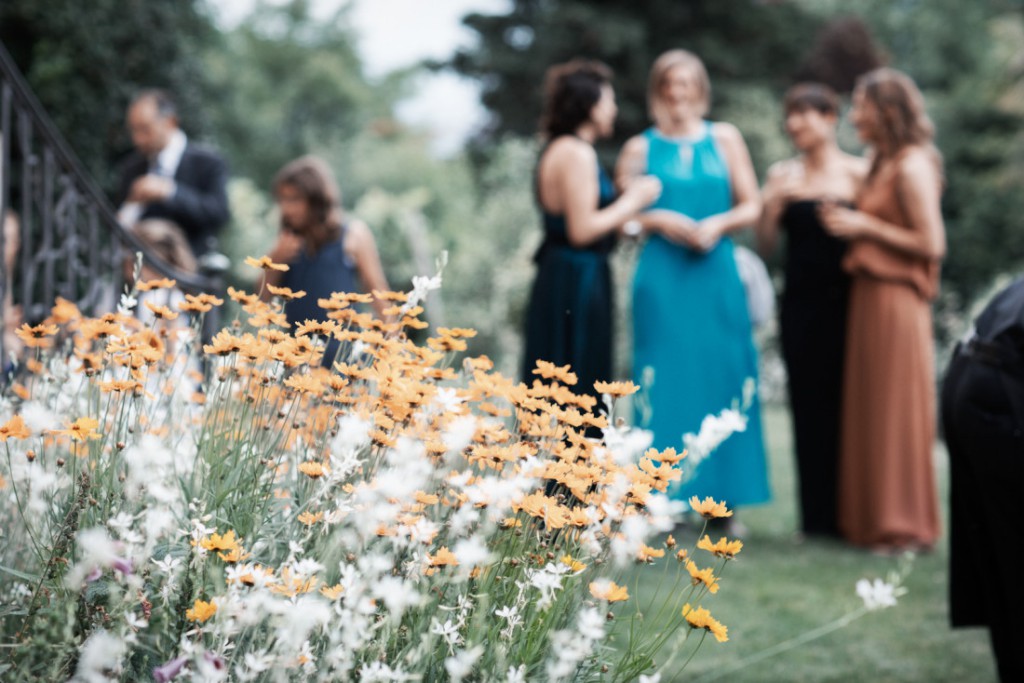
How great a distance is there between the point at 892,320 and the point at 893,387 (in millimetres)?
343

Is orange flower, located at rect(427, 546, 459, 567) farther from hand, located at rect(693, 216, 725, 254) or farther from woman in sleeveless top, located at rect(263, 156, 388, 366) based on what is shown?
woman in sleeveless top, located at rect(263, 156, 388, 366)

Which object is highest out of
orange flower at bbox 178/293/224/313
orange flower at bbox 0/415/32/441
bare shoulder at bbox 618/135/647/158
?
bare shoulder at bbox 618/135/647/158

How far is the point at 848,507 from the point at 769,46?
2094 centimetres

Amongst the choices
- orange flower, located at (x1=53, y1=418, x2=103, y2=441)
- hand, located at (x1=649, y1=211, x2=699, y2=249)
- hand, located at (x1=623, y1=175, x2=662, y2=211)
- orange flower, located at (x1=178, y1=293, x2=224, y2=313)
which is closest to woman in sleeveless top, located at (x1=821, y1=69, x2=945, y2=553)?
hand, located at (x1=649, y1=211, x2=699, y2=249)

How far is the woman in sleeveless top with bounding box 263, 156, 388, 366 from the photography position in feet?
18.1

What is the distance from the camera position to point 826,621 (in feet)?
13.8

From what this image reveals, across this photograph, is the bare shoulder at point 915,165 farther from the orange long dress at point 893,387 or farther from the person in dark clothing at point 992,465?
the person in dark clothing at point 992,465

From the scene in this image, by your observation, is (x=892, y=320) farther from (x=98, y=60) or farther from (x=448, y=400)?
(x=98, y=60)

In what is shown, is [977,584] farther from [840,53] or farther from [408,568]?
[840,53]

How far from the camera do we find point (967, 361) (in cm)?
295

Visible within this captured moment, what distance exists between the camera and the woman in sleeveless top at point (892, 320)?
539 cm

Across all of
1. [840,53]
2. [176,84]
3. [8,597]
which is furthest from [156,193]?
[840,53]

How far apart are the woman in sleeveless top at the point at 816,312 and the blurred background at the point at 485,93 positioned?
19.1 feet

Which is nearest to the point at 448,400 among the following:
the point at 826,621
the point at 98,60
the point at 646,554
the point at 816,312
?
the point at 646,554
